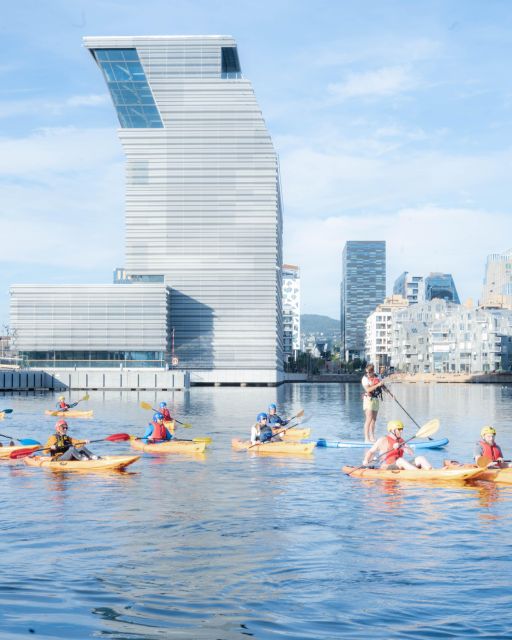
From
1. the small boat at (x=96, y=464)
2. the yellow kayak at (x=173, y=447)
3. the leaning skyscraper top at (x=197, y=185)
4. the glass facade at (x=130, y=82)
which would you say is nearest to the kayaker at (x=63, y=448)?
the small boat at (x=96, y=464)

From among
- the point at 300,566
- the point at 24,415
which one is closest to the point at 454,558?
the point at 300,566

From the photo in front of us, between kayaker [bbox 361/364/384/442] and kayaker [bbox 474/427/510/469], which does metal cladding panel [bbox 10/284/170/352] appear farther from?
kayaker [bbox 474/427/510/469]

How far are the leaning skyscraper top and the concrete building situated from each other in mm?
13182

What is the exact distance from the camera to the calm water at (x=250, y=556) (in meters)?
12.3

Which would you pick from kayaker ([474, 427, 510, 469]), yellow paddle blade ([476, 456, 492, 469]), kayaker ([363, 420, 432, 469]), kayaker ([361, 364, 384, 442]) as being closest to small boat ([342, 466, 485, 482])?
kayaker ([363, 420, 432, 469])

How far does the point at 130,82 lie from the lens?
557 ft

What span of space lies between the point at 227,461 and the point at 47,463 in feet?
22.5

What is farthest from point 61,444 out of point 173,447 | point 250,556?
point 250,556

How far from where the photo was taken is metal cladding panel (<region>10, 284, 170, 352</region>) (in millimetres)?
156375

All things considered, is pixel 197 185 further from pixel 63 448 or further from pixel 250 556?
pixel 250 556

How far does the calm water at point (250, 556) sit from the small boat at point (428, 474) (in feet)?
2.22

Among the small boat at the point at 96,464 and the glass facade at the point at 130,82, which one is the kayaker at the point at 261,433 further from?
the glass facade at the point at 130,82

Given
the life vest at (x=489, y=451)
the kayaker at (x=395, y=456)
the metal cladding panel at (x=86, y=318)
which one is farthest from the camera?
the metal cladding panel at (x=86, y=318)

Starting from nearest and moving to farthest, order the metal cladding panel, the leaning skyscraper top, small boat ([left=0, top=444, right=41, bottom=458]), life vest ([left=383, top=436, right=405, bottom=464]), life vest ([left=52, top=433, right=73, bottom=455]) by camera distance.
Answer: life vest ([left=383, top=436, right=405, bottom=464]) < life vest ([left=52, top=433, right=73, bottom=455]) < small boat ([left=0, top=444, right=41, bottom=458]) < the metal cladding panel < the leaning skyscraper top
